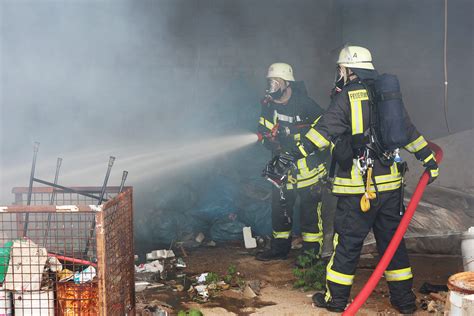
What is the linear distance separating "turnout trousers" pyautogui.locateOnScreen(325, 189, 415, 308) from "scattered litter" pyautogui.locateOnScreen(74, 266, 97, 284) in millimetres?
2004

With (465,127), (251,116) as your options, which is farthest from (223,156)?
(465,127)

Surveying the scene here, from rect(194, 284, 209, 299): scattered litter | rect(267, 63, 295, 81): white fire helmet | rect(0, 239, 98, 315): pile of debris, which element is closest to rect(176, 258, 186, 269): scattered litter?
rect(194, 284, 209, 299): scattered litter

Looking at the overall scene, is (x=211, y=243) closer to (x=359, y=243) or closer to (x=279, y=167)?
(x=279, y=167)

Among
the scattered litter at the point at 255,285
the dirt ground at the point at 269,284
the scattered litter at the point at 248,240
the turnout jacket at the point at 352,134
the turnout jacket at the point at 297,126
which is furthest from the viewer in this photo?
the scattered litter at the point at 248,240

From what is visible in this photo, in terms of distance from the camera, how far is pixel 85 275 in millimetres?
4277

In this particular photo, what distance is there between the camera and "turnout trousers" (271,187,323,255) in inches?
269

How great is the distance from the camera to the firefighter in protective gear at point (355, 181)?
5109mm

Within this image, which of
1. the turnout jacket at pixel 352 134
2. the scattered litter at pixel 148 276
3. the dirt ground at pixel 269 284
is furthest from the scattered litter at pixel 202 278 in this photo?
the turnout jacket at pixel 352 134

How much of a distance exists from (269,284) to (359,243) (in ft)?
4.40

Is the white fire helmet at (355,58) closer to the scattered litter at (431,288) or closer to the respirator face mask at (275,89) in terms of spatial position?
the respirator face mask at (275,89)

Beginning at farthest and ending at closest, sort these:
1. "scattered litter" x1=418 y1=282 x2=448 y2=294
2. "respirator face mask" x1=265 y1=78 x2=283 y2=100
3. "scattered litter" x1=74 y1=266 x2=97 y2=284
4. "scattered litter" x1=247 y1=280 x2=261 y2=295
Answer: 1. "respirator face mask" x1=265 y1=78 x2=283 y2=100
2. "scattered litter" x1=247 y1=280 x2=261 y2=295
3. "scattered litter" x1=418 y1=282 x2=448 y2=294
4. "scattered litter" x1=74 y1=266 x2=97 y2=284

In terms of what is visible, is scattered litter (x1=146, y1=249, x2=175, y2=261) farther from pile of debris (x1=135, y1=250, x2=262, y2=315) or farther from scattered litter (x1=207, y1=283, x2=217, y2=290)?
scattered litter (x1=207, y1=283, x2=217, y2=290)

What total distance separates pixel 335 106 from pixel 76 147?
4308 mm

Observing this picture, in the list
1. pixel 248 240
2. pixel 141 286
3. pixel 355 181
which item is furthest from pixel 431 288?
pixel 141 286
